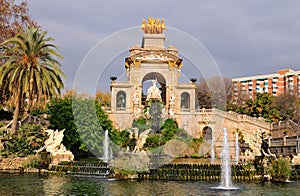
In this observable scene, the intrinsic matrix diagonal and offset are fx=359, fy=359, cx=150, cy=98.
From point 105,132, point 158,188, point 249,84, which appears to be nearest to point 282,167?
point 158,188

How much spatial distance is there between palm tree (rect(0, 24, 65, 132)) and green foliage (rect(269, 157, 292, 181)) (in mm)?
14633

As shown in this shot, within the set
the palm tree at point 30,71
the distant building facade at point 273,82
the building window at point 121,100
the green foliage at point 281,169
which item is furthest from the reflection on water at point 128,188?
the distant building facade at point 273,82

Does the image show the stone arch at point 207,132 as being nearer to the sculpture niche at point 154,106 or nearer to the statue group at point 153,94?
the sculpture niche at point 154,106

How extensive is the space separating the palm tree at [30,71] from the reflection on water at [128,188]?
9.19 meters

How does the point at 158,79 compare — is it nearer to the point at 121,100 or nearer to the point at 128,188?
the point at 121,100

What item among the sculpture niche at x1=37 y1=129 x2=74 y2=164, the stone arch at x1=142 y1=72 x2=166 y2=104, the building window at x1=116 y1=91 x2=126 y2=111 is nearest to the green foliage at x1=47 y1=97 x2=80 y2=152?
the sculpture niche at x1=37 y1=129 x2=74 y2=164

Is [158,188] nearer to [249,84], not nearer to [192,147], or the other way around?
[192,147]

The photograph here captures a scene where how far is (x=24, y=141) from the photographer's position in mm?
21625

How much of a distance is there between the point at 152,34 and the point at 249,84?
4942 centimetres

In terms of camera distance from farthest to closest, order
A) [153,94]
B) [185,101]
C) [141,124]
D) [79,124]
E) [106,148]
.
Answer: [185,101]
[153,94]
[141,124]
[106,148]
[79,124]

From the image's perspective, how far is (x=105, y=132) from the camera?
2777cm

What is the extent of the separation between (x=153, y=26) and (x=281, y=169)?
34.2m

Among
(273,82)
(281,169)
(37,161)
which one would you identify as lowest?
(281,169)

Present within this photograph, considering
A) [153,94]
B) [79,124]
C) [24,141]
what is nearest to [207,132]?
[153,94]
